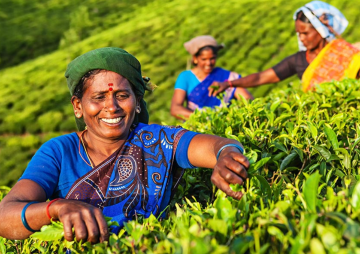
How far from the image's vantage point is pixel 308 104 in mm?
2758

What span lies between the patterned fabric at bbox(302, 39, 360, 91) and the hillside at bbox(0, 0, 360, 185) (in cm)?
409

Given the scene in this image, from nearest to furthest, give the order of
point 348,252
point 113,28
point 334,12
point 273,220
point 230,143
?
1. point 348,252
2. point 273,220
3. point 230,143
4. point 334,12
5. point 113,28

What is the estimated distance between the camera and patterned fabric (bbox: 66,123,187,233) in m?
1.69

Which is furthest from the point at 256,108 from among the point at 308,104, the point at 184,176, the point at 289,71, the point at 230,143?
the point at 289,71

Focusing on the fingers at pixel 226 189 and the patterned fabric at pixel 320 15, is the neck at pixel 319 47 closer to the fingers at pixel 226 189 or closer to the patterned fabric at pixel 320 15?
the patterned fabric at pixel 320 15

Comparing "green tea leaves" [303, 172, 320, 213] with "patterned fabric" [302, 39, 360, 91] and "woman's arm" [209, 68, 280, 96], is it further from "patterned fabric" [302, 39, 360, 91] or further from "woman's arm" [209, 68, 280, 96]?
"woman's arm" [209, 68, 280, 96]

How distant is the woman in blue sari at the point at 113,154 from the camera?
5.46 ft

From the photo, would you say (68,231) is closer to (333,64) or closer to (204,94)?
(333,64)

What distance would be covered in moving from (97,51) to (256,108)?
1.15 m

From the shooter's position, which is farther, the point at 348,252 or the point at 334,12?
the point at 334,12

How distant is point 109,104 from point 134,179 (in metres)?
0.34

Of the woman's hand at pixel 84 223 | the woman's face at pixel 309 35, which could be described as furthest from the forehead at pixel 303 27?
the woman's hand at pixel 84 223

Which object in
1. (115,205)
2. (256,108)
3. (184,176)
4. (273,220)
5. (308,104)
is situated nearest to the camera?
(273,220)

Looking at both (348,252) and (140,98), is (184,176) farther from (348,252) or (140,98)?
(348,252)
